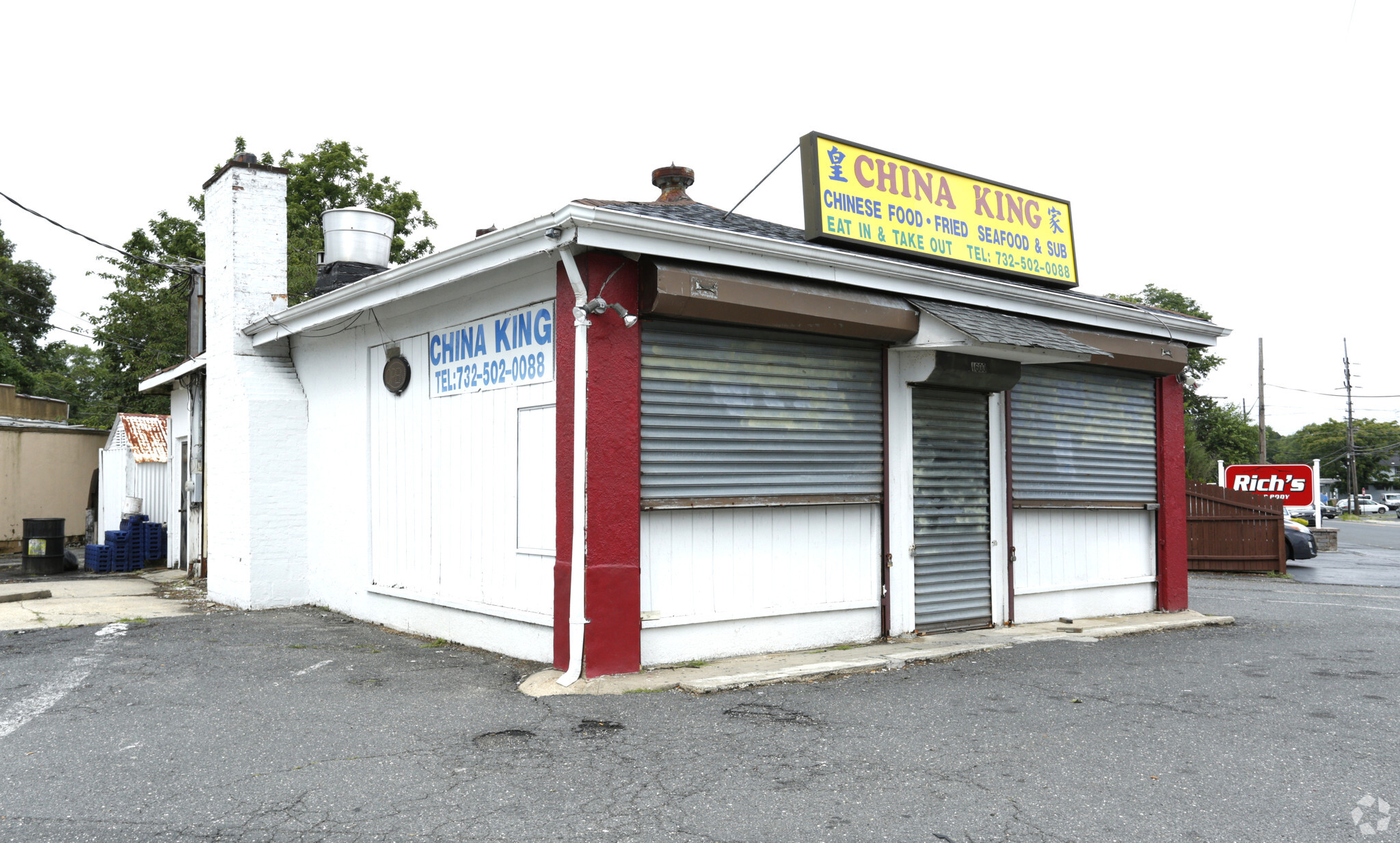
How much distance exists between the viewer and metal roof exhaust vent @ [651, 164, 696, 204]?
10.4 meters

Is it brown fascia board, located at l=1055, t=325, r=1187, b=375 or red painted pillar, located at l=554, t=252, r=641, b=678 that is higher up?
brown fascia board, located at l=1055, t=325, r=1187, b=375

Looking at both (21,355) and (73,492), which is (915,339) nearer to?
(73,492)

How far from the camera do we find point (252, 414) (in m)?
10.5

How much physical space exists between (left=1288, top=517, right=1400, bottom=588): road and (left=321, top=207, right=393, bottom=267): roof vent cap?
1591 cm

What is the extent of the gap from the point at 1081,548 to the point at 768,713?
18.6ft

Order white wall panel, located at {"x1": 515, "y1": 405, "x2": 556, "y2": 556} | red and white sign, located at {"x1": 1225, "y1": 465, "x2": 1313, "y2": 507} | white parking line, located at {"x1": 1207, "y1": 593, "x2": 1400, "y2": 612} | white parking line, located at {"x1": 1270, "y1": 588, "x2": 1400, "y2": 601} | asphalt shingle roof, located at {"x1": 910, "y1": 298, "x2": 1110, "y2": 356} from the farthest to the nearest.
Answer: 1. red and white sign, located at {"x1": 1225, "y1": 465, "x2": 1313, "y2": 507}
2. white parking line, located at {"x1": 1270, "y1": 588, "x2": 1400, "y2": 601}
3. white parking line, located at {"x1": 1207, "y1": 593, "x2": 1400, "y2": 612}
4. asphalt shingle roof, located at {"x1": 910, "y1": 298, "x2": 1110, "y2": 356}
5. white wall panel, located at {"x1": 515, "y1": 405, "x2": 556, "y2": 556}

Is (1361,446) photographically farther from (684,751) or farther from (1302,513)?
(684,751)

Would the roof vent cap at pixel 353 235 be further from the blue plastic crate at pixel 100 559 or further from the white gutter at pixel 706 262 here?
the blue plastic crate at pixel 100 559

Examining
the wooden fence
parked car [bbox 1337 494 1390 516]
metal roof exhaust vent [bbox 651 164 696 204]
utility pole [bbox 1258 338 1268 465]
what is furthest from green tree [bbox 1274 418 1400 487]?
metal roof exhaust vent [bbox 651 164 696 204]

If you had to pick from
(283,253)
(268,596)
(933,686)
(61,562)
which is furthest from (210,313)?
(933,686)

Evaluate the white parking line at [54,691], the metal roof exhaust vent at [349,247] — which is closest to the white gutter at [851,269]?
the white parking line at [54,691]

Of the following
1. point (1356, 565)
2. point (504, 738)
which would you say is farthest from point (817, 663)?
point (1356, 565)

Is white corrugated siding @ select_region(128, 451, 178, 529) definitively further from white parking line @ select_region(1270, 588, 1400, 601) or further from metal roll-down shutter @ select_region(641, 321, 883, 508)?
white parking line @ select_region(1270, 588, 1400, 601)

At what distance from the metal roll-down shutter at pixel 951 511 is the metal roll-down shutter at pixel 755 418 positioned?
0.66 metres
